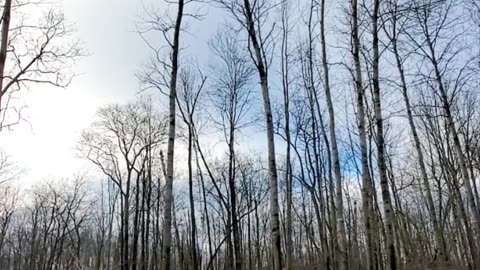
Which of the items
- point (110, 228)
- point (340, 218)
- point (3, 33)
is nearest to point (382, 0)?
point (340, 218)

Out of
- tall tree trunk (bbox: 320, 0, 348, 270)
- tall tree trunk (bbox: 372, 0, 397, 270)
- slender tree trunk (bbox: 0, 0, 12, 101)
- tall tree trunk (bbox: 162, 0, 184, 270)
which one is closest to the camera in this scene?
slender tree trunk (bbox: 0, 0, 12, 101)

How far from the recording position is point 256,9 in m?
11.5

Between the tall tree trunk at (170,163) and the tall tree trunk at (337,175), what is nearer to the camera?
the tall tree trunk at (170,163)

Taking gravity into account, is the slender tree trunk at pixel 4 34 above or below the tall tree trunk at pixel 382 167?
above

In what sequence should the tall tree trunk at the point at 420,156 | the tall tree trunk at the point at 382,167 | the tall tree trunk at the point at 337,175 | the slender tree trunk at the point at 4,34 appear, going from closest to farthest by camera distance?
the slender tree trunk at the point at 4,34 → the tall tree trunk at the point at 382,167 → the tall tree trunk at the point at 337,175 → the tall tree trunk at the point at 420,156

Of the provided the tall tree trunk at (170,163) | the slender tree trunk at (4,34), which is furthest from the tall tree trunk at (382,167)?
the slender tree trunk at (4,34)

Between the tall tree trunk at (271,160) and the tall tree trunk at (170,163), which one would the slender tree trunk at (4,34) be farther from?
the tall tree trunk at (271,160)

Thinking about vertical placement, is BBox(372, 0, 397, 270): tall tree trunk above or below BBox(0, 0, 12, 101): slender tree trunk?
below

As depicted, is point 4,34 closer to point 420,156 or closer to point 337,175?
point 337,175

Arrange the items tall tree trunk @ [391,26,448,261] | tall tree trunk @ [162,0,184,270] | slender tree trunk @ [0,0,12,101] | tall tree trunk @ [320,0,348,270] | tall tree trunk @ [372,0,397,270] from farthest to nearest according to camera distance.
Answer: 1. tall tree trunk @ [391,26,448,261]
2. tall tree trunk @ [320,0,348,270]
3. tall tree trunk @ [162,0,184,270]
4. tall tree trunk @ [372,0,397,270]
5. slender tree trunk @ [0,0,12,101]

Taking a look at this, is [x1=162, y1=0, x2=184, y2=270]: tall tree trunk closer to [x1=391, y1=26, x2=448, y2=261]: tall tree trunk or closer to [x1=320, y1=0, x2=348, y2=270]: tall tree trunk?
[x1=320, y1=0, x2=348, y2=270]: tall tree trunk

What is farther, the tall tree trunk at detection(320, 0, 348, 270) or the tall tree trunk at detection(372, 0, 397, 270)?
the tall tree trunk at detection(320, 0, 348, 270)

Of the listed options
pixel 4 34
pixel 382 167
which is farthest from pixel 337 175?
pixel 4 34

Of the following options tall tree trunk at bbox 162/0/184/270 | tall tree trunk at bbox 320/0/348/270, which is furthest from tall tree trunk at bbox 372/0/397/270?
tall tree trunk at bbox 162/0/184/270
